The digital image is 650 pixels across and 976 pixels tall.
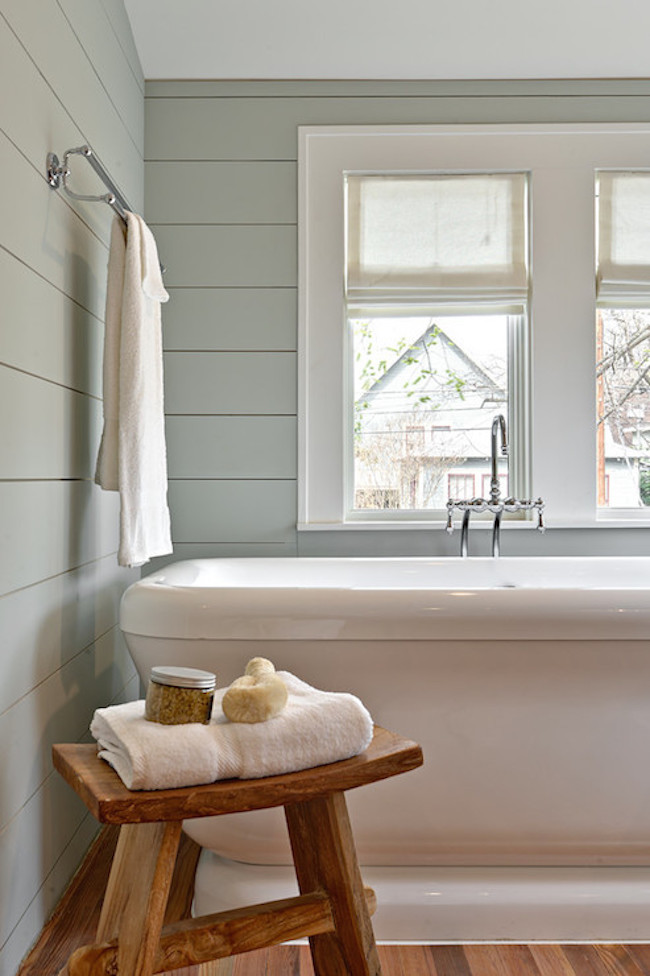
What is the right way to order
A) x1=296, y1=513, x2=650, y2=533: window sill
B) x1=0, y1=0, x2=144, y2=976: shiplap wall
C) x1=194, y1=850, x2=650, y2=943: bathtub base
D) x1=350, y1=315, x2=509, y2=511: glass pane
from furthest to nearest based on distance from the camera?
1. x1=350, y1=315, x2=509, y2=511: glass pane
2. x1=296, y1=513, x2=650, y2=533: window sill
3. x1=194, y1=850, x2=650, y2=943: bathtub base
4. x1=0, y1=0, x2=144, y2=976: shiplap wall

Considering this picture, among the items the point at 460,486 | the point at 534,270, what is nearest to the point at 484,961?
the point at 460,486

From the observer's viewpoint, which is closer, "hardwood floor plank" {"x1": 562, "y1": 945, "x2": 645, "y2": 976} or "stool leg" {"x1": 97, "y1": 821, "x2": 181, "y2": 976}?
"stool leg" {"x1": 97, "y1": 821, "x2": 181, "y2": 976}

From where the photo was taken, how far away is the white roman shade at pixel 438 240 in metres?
2.70

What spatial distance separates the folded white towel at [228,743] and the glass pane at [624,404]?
187 centimetres

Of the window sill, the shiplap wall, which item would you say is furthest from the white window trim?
the shiplap wall

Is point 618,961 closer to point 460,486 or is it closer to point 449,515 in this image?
point 449,515

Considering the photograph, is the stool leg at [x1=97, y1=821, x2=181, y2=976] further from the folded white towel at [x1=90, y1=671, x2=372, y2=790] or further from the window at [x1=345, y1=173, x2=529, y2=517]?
the window at [x1=345, y1=173, x2=529, y2=517]

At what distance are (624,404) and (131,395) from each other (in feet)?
5.63

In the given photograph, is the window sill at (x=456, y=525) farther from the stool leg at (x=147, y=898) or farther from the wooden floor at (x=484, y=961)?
the stool leg at (x=147, y=898)

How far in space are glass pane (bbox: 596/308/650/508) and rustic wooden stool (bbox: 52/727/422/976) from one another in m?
1.80

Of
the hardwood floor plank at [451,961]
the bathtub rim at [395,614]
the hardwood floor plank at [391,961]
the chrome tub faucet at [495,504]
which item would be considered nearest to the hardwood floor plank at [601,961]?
the hardwood floor plank at [451,961]

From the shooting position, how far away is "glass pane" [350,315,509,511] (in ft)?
9.19

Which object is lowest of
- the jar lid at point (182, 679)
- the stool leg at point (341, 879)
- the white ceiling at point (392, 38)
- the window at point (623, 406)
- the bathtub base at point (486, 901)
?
the bathtub base at point (486, 901)

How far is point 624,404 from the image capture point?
2822 mm
